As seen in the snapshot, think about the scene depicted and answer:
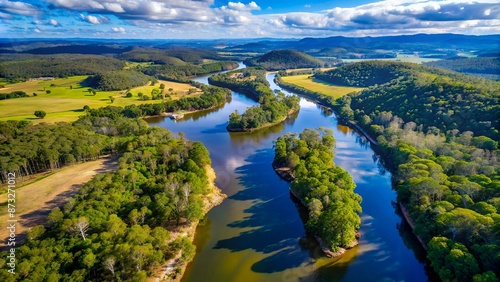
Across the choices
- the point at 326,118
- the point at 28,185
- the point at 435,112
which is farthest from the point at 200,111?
the point at 435,112

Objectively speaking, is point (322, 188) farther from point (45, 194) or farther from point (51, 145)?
point (51, 145)

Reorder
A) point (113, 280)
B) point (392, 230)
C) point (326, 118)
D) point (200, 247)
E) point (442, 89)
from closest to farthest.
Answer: point (113, 280) → point (200, 247) → point (392, 230) → point (442, 89) → point (326, 118)

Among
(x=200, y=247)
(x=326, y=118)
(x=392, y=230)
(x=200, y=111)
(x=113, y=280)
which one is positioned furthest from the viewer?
(x=200, y=111)

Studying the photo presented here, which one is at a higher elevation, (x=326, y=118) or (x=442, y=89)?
(x=442, y=89)

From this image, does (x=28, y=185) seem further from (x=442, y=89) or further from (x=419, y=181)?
(x=442, y=89)

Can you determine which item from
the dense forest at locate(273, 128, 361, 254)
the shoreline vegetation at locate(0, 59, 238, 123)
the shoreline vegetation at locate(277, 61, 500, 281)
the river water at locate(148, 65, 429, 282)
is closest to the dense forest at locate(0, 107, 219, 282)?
the river water at locate(148, 65, 429, 282)

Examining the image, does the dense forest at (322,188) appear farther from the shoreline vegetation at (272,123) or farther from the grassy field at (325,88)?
the grassy field at (325,88)
